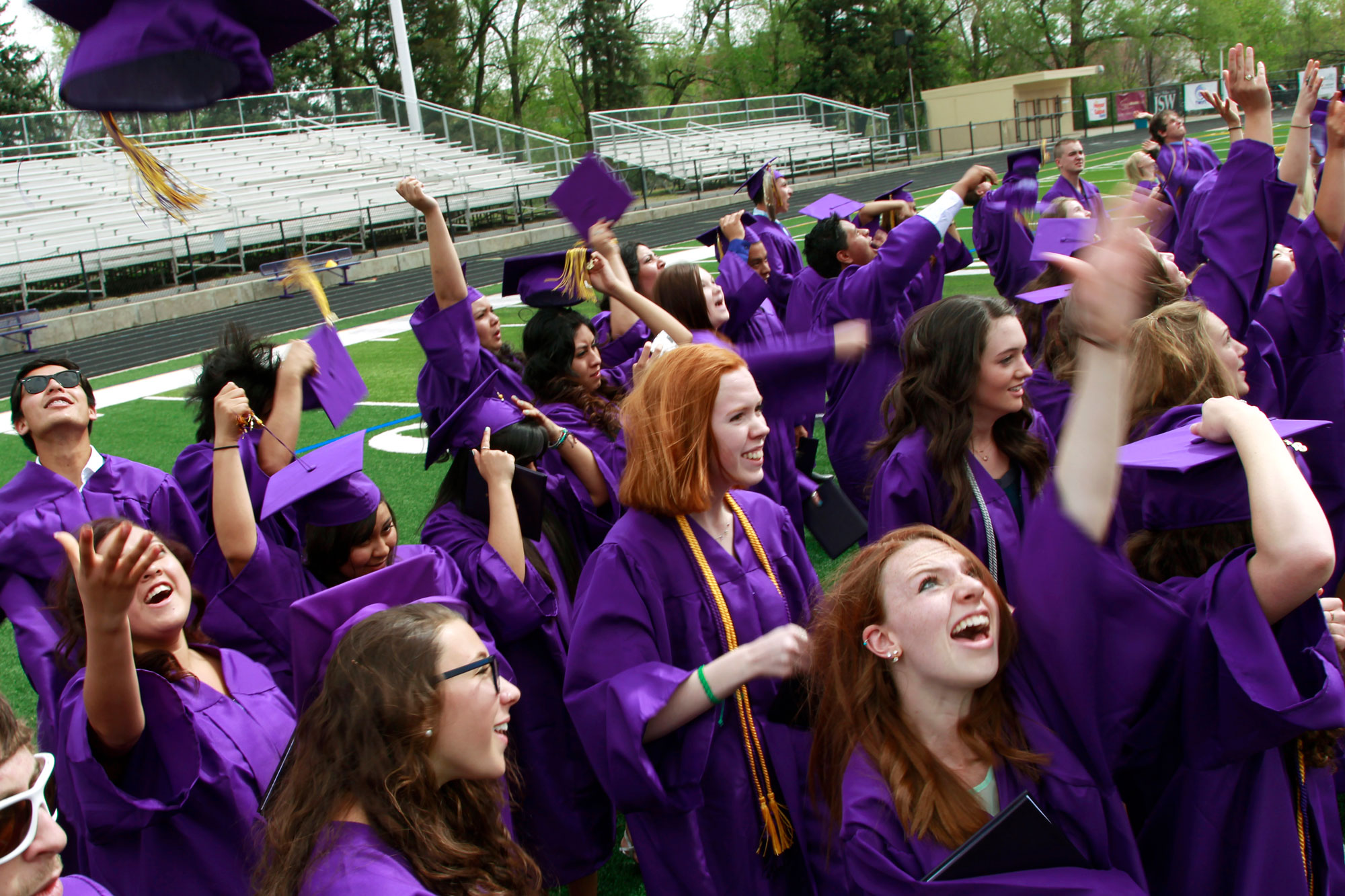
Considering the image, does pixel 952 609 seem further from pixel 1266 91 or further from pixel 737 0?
pixel 737 0

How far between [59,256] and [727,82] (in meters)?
39.7

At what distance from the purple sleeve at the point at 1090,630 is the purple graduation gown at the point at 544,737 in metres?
1.49

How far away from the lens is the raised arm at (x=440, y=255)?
3635 millimetres

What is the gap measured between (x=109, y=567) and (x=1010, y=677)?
167cm

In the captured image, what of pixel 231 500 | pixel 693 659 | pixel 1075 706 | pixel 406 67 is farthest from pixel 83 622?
pixel 406 67

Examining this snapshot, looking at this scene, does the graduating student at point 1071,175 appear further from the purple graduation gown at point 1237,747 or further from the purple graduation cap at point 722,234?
the purple graduation gown at point 1237,747

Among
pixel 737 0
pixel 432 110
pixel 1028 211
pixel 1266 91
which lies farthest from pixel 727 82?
pixel 1266 91

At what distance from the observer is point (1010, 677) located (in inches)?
83.3

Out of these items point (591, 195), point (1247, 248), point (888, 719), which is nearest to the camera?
point (888, 719)

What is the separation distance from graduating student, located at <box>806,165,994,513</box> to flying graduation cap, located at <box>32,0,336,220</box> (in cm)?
235

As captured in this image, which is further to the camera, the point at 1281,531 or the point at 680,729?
the point at 680,729

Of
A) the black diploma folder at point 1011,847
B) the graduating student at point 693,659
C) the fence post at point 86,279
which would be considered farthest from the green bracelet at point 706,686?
the fence post at point 86,279

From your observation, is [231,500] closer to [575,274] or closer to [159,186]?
[159,186]

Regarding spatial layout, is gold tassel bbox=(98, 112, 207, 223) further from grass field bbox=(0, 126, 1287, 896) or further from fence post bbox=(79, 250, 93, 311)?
fence post bbox=(79, 250, 93, 311)
